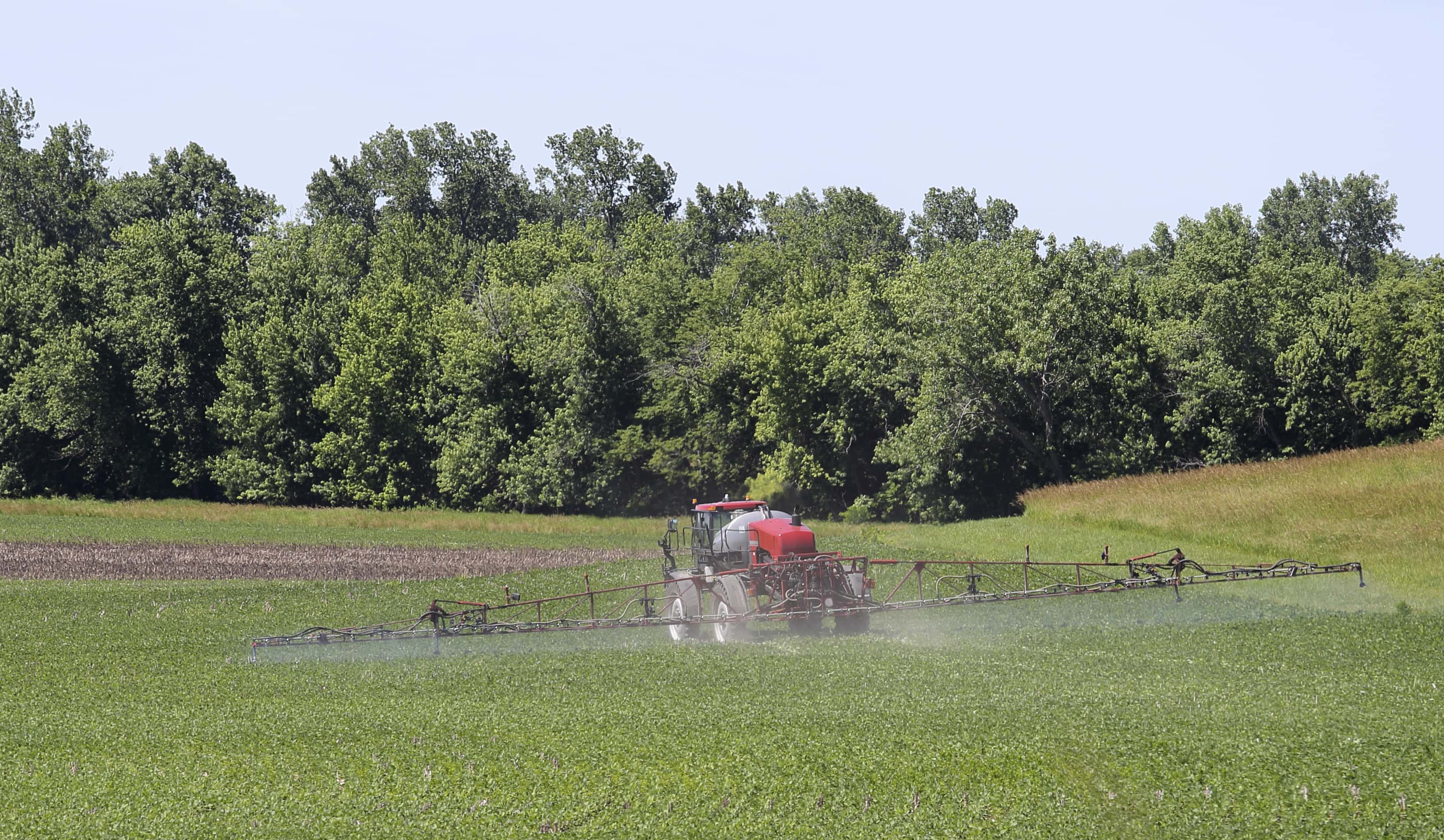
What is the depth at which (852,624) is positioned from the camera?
1061 inches

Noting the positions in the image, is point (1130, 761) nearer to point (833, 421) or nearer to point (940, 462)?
point (940, 462)

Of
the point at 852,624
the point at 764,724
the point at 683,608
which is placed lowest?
the point at 764,724

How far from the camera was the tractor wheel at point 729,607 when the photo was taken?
2584 centimetres

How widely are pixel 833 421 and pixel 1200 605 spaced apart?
35284 mm

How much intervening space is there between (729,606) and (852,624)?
283 centimetres

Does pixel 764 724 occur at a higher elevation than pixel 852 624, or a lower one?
lower

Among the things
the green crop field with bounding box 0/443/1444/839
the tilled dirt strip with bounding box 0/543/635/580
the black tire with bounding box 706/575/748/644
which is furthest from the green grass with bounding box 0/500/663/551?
the black tire with bounding box 706/575/748/644

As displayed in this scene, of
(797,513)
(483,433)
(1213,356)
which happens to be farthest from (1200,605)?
(483,433)

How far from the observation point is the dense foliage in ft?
196

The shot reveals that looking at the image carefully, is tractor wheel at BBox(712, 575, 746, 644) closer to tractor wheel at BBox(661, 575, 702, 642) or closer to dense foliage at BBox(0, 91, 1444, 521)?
tractor wheel at BBox(661, 575, 702, 642)

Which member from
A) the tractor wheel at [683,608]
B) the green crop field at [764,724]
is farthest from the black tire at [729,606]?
the green crop field at [764,724]

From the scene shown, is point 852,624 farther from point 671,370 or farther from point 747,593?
point 671,370

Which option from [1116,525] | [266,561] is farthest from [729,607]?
[266,561]

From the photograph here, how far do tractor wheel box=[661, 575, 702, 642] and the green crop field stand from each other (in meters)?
0.68
